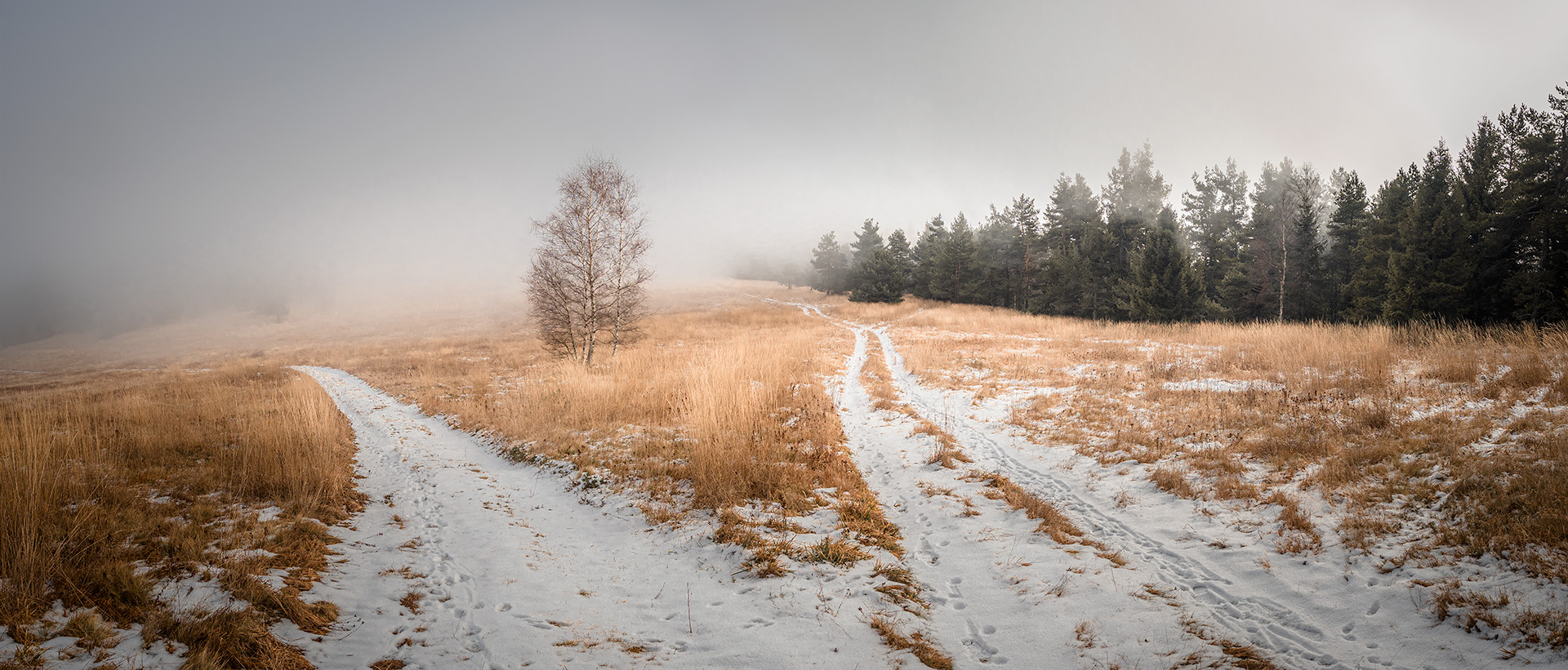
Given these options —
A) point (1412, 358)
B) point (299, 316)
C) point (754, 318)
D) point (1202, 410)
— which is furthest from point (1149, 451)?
point (299, 316)

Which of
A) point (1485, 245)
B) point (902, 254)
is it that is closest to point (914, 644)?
point (1485, 245)

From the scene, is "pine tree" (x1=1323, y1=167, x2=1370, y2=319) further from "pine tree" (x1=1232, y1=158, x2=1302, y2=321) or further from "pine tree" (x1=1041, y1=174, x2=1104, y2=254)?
"pine tree" (x1=1041, y1=174, x2=1104, y2=254)

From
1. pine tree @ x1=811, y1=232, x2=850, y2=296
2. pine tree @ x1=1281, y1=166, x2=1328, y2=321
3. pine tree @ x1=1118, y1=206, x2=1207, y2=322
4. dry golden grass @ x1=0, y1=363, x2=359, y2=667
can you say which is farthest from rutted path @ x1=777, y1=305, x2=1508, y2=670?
pine tree @ x1=811, y1=232, x2=850, y2=296

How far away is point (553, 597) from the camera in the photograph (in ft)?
14.4

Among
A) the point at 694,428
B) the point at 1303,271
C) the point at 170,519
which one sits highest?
the point at 1303,271

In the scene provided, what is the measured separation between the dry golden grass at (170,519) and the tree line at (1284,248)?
30.7 m

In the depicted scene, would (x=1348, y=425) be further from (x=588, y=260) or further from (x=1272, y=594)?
(x=588, y=260)

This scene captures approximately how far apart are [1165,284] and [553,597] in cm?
3509

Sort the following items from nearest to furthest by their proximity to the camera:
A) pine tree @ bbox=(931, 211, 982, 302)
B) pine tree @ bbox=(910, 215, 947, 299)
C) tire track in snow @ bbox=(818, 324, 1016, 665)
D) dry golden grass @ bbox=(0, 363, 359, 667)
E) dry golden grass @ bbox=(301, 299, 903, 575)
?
1. dry golden grass @ bbox=(0, 363, 359, 667)
2. tire track in snow @ bbox=(818, 324, 1016, 665)
3. dry golden grass @ bbox=(301, 299, 903, 575)
4. pine tree @ bbox=(931, 211, 982, 302)
5. pine tree @ bbox=(910, 215, 947, 299)

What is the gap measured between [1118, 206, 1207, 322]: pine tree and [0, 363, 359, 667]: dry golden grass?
3601 cm

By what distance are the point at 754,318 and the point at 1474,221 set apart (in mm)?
35367

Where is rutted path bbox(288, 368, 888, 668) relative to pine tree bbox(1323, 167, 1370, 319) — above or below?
below

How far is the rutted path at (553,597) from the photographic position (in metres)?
3.57

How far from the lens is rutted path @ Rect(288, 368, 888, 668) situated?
3.57 meters
